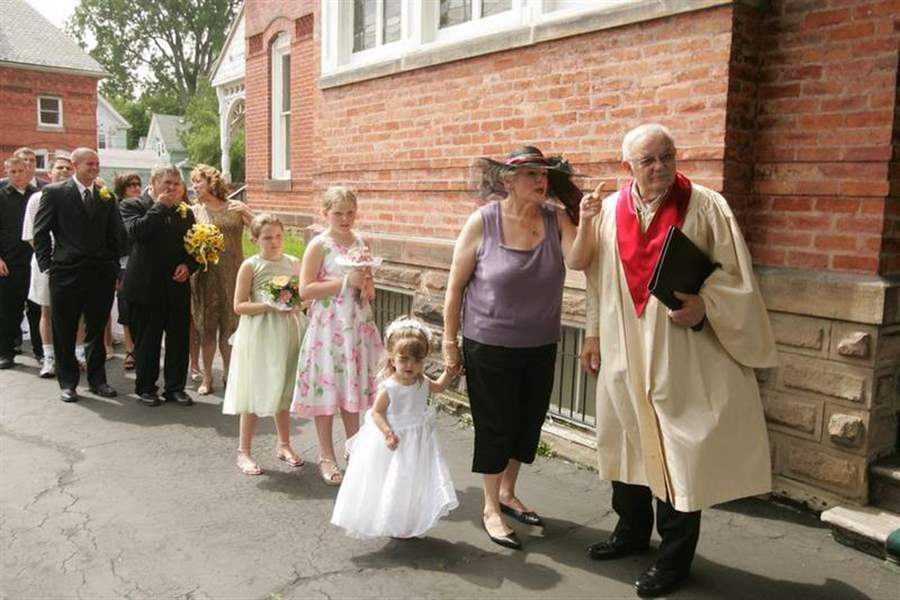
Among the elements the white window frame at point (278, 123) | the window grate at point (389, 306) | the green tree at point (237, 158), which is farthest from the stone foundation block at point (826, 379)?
the green tree at point (237, 158)

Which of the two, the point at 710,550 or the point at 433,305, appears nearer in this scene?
the point at 710,550

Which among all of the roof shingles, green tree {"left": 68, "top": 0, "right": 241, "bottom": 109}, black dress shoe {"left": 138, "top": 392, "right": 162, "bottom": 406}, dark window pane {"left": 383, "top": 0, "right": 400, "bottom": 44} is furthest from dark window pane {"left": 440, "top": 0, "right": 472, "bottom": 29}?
green tree {"left": 68, "top": 0, "right": 241, "bottom": 109}

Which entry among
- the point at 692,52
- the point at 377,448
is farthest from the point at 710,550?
the point at 692,52

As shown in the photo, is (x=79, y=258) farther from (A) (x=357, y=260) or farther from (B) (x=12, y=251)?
(A) (x=357, y=260)

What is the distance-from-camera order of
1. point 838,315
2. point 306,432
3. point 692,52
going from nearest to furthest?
point 838,315, point 692,52, point 306,432

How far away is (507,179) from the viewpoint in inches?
155

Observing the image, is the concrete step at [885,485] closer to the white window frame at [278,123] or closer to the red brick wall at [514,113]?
the red brick wall at [514,113]

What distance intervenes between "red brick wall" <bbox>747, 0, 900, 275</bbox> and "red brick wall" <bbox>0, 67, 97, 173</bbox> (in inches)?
1432

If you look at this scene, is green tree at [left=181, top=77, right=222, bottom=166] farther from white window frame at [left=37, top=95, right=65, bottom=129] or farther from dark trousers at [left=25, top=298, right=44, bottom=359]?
dark trousers at [left=25, top=298, right=44, bottom=359]

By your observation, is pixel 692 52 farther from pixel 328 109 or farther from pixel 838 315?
pixel 328 109

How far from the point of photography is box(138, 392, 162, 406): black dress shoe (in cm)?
671

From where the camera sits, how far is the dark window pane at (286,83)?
14.8 metres

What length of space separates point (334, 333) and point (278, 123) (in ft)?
37.6

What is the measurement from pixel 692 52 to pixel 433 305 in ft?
9.85
